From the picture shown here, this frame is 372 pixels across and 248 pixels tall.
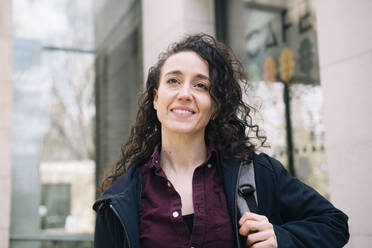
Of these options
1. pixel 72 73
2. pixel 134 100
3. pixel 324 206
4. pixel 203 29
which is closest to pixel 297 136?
pixel 203 29

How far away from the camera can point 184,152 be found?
2504mm

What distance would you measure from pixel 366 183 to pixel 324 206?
4.50 ft

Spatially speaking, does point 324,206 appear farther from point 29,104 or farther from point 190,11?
point 29,104

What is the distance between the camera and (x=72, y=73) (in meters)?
6.80

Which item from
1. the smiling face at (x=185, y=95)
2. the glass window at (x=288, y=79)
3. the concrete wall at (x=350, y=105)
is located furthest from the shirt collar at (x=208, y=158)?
the glass window at (x=288, y=79)

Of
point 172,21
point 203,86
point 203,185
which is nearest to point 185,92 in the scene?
point 203,86

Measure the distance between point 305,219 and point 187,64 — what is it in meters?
1.04

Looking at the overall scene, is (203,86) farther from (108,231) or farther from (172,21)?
(172,21)

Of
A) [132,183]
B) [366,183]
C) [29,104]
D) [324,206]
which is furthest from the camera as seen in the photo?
[29,104]

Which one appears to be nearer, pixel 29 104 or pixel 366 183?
pixel 366 183

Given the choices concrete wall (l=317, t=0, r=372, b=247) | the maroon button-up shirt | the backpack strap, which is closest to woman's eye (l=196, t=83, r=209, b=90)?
the maroon button-up shirt

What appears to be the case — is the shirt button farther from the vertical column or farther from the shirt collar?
the vertical column

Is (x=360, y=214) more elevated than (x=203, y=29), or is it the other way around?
(x=203, y=29)

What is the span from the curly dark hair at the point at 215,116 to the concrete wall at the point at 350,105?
1.13 metres
